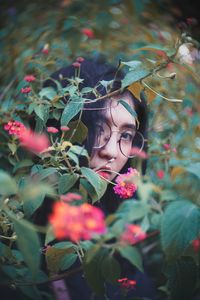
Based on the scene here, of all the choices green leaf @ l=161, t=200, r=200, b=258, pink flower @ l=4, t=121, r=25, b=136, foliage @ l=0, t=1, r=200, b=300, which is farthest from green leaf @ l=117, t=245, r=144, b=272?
pink flower @ l=4, t=121, r=25, b=136

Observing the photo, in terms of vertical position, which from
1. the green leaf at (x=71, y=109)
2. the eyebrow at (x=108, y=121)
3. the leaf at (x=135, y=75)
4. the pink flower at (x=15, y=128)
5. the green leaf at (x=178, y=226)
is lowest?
the eyebrow at (x=108, y=121)

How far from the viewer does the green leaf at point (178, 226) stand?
562 millimetres

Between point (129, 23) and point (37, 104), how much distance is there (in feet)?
3.16

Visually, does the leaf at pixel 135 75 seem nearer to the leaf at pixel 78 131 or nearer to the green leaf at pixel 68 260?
the leaf at pixel 78 131

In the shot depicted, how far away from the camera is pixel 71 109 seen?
79 centimetres

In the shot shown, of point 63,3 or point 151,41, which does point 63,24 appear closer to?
point 63,3

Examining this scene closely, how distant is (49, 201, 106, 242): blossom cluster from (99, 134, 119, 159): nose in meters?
0.55

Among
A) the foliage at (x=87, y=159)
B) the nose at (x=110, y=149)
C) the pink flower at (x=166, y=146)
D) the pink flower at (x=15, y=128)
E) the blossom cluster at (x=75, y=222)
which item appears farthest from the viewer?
the pink flower at (x=166, y=146)

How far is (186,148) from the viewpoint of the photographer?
4.66ft

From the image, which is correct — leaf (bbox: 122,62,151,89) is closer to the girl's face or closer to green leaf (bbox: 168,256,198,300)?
the girl's face

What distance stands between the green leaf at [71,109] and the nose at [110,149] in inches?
7.5

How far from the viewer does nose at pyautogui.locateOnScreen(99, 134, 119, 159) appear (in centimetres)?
95

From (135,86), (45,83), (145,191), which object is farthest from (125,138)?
(145,191)

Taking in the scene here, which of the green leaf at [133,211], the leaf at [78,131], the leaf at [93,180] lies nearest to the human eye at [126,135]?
the leaf at [78,131]
